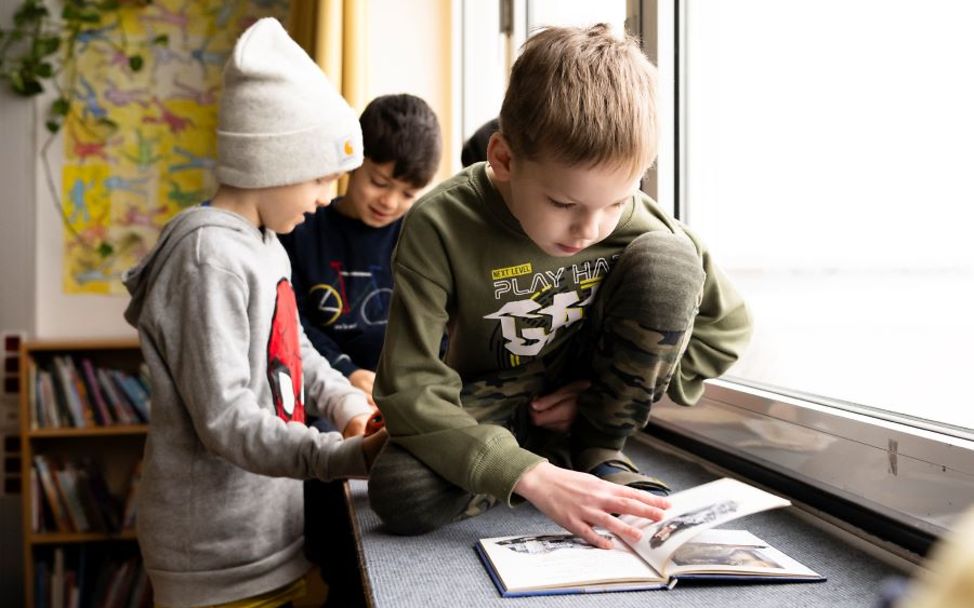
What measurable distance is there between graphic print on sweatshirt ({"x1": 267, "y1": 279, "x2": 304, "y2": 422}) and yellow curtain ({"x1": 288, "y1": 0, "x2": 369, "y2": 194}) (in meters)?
1.00

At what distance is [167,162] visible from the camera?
3.04 meters

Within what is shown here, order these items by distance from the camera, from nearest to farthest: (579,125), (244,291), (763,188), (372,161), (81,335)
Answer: (579,125), (244,291), (763,188), (372,161), (81,335)

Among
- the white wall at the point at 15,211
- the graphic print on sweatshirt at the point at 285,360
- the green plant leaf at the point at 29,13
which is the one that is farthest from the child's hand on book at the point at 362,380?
the green plant leaf at the point at 29,13

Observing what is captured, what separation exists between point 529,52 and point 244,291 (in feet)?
1.65

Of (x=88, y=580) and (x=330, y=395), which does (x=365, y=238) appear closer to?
(x=330, y=395)

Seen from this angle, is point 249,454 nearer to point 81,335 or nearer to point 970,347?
point 970,347

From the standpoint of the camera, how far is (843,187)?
1247mm

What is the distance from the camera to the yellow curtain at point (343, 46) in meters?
2.33

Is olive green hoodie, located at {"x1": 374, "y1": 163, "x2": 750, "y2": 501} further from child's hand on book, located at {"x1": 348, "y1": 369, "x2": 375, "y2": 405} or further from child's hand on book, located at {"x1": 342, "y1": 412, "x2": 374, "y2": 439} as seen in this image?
child's hand on book, located at {"x1": 348, "y1": 369, "x2": 375, "y2": 405}

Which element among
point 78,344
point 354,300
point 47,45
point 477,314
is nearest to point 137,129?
point 47,45

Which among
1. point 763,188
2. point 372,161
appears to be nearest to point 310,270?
point 372,161

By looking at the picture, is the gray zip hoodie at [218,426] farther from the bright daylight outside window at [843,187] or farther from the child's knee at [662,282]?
the bright daylight outside window at [843,187]

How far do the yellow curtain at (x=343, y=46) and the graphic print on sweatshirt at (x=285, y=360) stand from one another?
1003 mm

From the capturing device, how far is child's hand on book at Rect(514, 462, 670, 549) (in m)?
0.83
